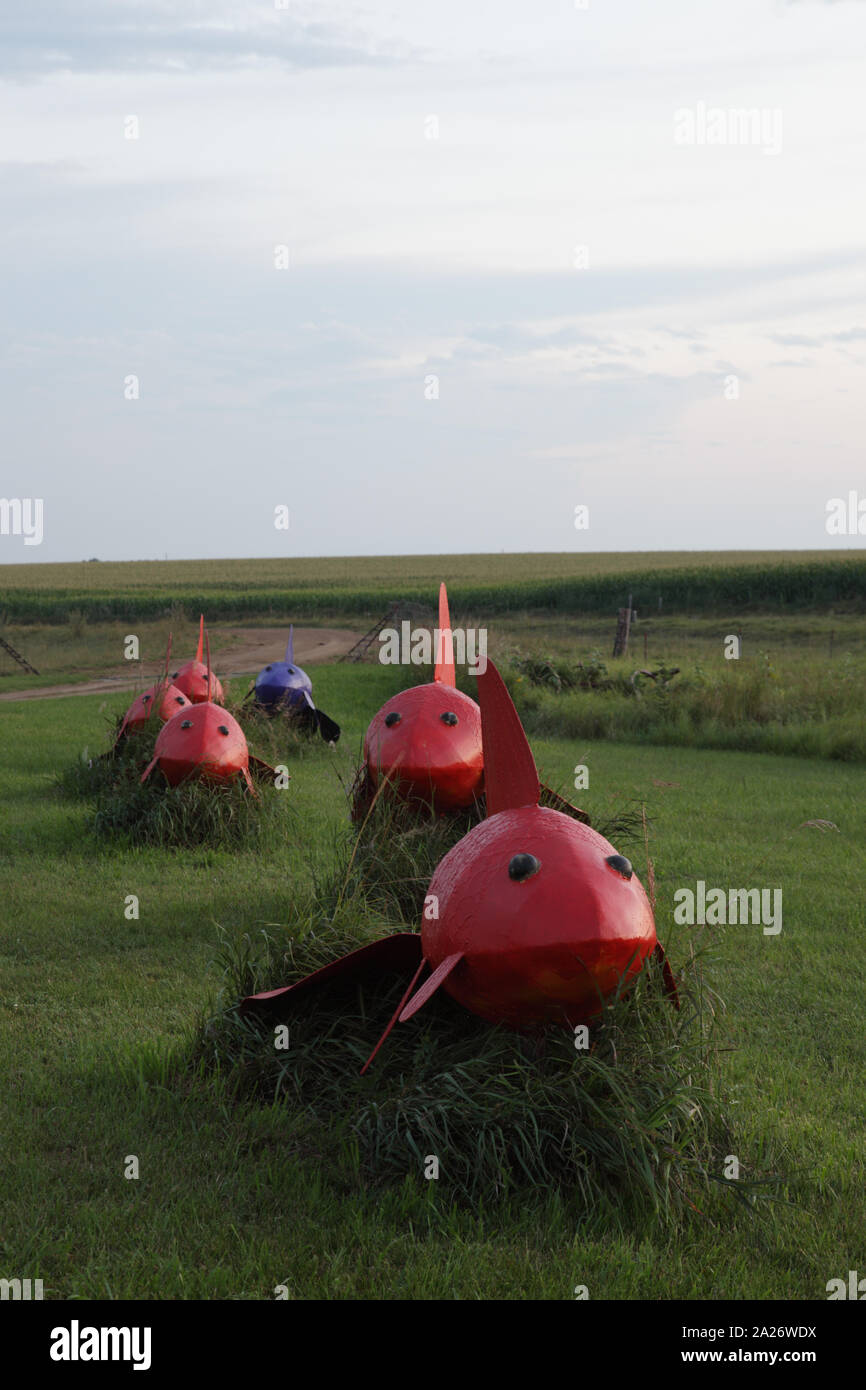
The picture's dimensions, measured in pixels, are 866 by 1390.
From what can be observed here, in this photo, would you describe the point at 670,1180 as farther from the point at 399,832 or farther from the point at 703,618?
the point at 703,618

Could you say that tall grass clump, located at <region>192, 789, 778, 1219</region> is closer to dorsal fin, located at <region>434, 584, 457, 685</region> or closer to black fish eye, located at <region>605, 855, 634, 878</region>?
black fish eye, located at <region>605, 855, 634, 878</region>

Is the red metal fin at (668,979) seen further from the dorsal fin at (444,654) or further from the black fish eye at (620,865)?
the dorsal fin at (444,654)

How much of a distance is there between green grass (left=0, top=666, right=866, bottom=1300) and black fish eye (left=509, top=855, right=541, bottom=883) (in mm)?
981

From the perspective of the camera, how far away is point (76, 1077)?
443cm

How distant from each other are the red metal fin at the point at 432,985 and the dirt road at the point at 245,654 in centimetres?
1528

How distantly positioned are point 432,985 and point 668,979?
0.93m

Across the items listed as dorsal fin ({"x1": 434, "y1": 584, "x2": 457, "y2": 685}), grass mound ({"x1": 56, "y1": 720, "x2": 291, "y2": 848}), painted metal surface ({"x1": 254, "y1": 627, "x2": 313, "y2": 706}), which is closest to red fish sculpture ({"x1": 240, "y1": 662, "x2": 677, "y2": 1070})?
dorsal fin ({"x1": 434, "y1": 584, "x2": 457, "y2": 685})

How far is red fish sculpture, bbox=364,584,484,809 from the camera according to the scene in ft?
20.9

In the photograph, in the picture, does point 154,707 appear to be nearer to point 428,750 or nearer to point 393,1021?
point 428,750

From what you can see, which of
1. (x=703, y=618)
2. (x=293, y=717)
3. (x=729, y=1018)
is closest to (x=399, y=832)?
(x=729, y=1018)

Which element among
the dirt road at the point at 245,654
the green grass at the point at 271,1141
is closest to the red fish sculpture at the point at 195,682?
the green grass at the point at 271,1141

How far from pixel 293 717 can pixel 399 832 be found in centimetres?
676

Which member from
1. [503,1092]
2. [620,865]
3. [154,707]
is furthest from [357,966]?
[154,707]

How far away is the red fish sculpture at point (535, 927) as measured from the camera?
3549 mm
